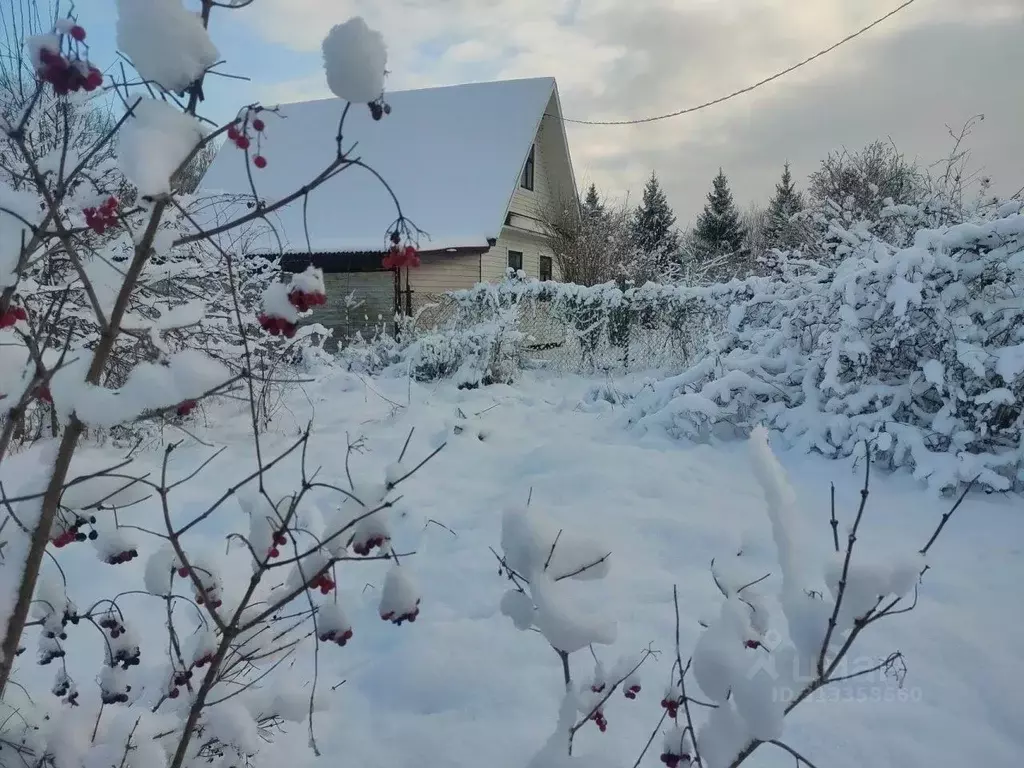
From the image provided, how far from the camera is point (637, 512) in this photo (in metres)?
3.99

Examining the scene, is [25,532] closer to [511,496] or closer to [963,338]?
[511,496]

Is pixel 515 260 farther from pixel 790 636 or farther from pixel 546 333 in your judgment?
pixel 790 636

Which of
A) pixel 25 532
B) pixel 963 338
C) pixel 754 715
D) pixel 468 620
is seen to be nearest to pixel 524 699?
pixel 468 620

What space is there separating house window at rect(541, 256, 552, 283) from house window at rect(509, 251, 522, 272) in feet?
5.58

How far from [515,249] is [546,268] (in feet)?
7.42

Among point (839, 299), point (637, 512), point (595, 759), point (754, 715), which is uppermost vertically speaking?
point (839, 299)

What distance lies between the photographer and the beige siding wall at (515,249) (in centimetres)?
1547

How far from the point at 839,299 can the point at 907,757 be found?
3.82m

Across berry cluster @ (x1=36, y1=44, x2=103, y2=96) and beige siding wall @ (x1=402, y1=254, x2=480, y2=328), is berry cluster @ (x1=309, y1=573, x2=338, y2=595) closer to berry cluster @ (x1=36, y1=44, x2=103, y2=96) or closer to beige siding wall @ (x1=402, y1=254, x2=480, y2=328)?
berry cluster @ (x1=36, y1=44, x2=103, y2=96)

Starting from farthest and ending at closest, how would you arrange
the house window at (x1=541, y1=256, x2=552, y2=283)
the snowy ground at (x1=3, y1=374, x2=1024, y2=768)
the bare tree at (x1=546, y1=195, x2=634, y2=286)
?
the house window at (x1=541, y1=256, x2=552, y2=283) < the bare tree at (x1=546, y1=195, x2=634, y2=286) < the snowy ground at (x1=3, y1=374, x2=1024, y2=768)

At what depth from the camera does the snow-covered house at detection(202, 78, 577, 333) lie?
13.4m

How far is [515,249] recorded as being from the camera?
17.0 m

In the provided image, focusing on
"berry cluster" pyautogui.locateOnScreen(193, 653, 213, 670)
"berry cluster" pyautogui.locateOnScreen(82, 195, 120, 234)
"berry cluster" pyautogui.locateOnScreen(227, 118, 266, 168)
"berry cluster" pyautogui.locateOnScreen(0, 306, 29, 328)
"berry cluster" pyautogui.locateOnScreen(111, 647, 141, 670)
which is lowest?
"berry cluster" pyautogui.locateOnScreen(111, 647, 141, 670)

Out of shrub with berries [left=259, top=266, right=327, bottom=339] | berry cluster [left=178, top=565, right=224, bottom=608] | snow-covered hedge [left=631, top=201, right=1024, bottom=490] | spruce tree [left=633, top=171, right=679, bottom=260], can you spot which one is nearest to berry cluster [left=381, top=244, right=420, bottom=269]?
shrub with berries [left=259, top=266, right=327, bottom=339]
